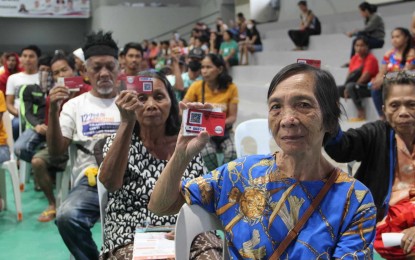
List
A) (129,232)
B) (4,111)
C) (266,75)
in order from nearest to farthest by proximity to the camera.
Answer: (129,232)
(4,111)
(266,75)

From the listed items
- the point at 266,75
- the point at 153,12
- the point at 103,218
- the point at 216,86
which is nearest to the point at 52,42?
the point at 153,12

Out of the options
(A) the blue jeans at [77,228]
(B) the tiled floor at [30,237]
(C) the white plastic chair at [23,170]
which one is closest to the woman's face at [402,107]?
(A) the blue jeans at [77,228]

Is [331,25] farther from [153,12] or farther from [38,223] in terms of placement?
[153,12]

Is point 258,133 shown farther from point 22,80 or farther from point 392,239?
point 22,80

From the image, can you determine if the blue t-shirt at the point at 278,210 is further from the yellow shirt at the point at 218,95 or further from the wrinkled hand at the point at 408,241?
the yellow shirt at the point at 218,95

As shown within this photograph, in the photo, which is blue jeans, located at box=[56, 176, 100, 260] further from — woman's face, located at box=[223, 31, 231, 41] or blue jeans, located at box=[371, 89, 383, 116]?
woman's face, located at box=[223, 31, 231, 41]

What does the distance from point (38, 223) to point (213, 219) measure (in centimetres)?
A: 261

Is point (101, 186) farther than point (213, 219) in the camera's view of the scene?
Yes

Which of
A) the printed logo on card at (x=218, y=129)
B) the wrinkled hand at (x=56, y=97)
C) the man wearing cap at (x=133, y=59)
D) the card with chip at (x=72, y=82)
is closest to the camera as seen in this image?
the printed logo on card at (x=218, y=129)

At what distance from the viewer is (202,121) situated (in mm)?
1432

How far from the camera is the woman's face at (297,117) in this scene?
1349 millimetres

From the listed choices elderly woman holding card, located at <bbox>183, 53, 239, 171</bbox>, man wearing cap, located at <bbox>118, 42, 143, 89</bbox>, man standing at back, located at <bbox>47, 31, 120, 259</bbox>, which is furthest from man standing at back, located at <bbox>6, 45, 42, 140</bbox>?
man standing at back, located at <bbox>47, 31, 120, 259</bbox>

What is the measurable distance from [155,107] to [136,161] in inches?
9.2

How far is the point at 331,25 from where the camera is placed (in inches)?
366
